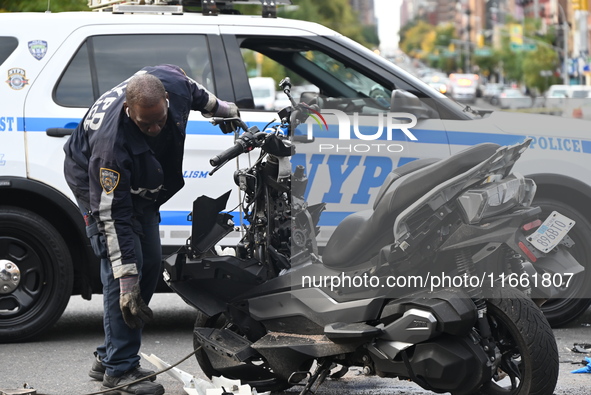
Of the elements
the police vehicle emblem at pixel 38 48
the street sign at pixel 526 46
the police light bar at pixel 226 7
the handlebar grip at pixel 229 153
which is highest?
the police light bar at pixel 226 7

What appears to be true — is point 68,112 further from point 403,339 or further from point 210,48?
point 403,339

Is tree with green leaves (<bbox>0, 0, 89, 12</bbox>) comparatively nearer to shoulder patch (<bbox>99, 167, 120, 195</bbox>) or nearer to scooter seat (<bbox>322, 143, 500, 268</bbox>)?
shoulder patch (<bbox>99, 167, 120, 195</bbox>)

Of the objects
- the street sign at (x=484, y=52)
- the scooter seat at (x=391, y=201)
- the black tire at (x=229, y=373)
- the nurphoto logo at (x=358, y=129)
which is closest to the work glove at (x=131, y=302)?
the black tire at (x=229, y=373)

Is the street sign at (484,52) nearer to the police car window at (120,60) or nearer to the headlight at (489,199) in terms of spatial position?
the police car window at (120,60)

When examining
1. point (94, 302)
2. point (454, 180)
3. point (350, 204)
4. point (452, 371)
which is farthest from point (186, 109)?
point (94, 302)

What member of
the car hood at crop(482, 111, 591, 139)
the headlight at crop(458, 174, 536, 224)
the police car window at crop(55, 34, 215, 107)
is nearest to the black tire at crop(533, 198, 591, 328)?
the car hood at crop(482, 111, 591, 139)

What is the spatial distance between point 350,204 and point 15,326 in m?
2.99

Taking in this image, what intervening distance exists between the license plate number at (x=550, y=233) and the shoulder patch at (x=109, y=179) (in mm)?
1895

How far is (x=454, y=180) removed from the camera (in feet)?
13.7

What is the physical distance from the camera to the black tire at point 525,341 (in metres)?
4.14

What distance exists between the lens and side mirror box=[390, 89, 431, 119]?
4.54 meters

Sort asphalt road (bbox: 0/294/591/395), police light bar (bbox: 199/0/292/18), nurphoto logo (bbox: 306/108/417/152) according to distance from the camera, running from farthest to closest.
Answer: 1. police light bar (bbox: 199/0/292/18)
2. asphalt road (bbox: 0/294/591/395)
3. nurphoto logo (bbox: 306/108/417/152)

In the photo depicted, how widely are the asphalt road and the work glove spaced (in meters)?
0.66

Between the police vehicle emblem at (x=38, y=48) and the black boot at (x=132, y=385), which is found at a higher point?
the police vehicle emblem at (x=38, y=48)
